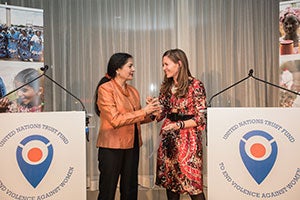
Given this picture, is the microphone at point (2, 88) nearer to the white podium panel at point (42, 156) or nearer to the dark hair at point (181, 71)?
the white podium panel at point (42, 156)

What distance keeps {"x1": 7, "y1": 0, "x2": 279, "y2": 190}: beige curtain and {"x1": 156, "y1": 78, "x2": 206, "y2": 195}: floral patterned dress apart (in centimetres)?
116

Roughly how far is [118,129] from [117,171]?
0.31 metres

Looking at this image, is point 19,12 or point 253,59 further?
point 253,59

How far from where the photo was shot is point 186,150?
2338 mm

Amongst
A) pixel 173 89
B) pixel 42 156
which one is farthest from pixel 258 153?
pixel 42 156

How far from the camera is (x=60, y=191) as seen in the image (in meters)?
2.03

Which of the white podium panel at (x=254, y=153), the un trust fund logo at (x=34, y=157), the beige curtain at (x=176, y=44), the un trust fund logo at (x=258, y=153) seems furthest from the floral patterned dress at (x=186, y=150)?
the beige curtain at (x=176, y=44)

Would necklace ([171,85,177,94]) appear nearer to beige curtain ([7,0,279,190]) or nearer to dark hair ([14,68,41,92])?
beige curtain ([7,0,279,190])

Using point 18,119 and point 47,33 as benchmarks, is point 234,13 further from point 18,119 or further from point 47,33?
point 18,119

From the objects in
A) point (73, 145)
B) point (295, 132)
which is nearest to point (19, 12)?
point (73, 145)

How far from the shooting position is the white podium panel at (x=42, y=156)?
1999 millimetres

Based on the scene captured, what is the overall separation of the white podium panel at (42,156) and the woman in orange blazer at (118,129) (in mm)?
311

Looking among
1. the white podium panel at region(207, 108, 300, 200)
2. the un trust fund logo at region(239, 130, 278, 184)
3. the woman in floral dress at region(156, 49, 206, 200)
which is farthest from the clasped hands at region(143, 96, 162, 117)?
the un trust fund logo at region(239, 130, 278, 184)

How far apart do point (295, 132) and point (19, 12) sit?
2.49m
